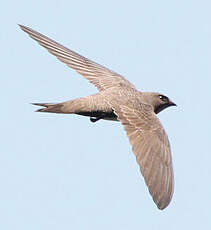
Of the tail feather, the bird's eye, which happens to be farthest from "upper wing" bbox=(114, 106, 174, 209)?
the bird's eye

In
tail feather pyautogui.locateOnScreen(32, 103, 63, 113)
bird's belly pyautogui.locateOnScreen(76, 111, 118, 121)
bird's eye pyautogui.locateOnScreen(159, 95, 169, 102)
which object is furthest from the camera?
bird's eye pyautogui.locateOnScreen(159, 95, 169, 102)

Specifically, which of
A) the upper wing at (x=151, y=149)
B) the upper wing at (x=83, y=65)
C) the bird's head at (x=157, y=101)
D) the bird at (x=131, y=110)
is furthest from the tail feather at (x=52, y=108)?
the bird's head at (x=157, y=101)

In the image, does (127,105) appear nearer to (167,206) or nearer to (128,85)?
(128,85)

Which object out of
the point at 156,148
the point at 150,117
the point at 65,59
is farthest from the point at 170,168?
the point at 65,59

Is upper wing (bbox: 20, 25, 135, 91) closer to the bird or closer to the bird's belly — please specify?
the bird

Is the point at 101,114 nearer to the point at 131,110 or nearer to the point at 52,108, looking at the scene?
the point at 131,110

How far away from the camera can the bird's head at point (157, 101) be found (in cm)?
1121

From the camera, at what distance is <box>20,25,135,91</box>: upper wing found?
36.9ft

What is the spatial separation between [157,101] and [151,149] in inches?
68.6

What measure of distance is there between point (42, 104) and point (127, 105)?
114 centimetres

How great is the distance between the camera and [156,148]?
9781 millimetres

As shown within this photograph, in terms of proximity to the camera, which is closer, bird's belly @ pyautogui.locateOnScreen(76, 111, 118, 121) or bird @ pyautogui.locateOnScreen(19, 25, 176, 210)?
bird @ pyautogui.locateOnScreen(19, 25, 176, 210)

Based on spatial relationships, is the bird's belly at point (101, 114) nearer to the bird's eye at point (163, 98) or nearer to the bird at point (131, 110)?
the bird at point (131, 110)

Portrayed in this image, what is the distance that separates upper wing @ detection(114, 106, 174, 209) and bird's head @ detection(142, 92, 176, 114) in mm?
791
